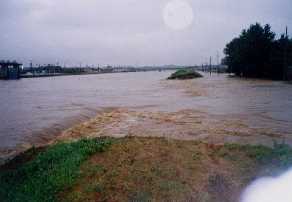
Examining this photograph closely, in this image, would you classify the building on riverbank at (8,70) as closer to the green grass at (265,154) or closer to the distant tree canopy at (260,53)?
the distant tree canopy at (260,53)

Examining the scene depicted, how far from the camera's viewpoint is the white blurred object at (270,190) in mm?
5312

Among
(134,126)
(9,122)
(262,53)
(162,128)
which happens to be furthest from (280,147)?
(262,53)

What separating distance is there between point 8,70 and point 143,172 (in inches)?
3957

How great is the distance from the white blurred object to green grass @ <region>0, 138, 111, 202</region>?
2.87m

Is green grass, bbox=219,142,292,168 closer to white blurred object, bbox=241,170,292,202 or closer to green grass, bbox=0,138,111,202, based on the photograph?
white blurred object, bbox=241,170,292,202

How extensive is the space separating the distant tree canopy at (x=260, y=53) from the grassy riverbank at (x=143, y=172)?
50.9 meters

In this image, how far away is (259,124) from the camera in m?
14.2

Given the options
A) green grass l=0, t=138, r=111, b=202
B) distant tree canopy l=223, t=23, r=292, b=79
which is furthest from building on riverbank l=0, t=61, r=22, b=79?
green grass l=0, t=138, r=111, b=202

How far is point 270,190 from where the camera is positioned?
5512mm

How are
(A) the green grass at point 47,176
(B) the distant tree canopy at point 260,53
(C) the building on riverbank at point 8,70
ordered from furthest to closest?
(C) the building on riverbank at point 8,70 → (B) the distant tree canopy at point 260,53 → (A) the green grass at point 47,176

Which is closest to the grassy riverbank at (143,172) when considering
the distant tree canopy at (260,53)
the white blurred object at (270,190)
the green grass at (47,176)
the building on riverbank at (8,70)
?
the green grass at (47,176)

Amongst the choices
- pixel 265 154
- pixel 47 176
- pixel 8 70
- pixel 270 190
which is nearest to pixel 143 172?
pixel 47 176

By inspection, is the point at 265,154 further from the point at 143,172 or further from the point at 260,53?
the point at 260,53

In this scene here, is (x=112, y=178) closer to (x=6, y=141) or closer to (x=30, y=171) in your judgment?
(x=30, y=171)
